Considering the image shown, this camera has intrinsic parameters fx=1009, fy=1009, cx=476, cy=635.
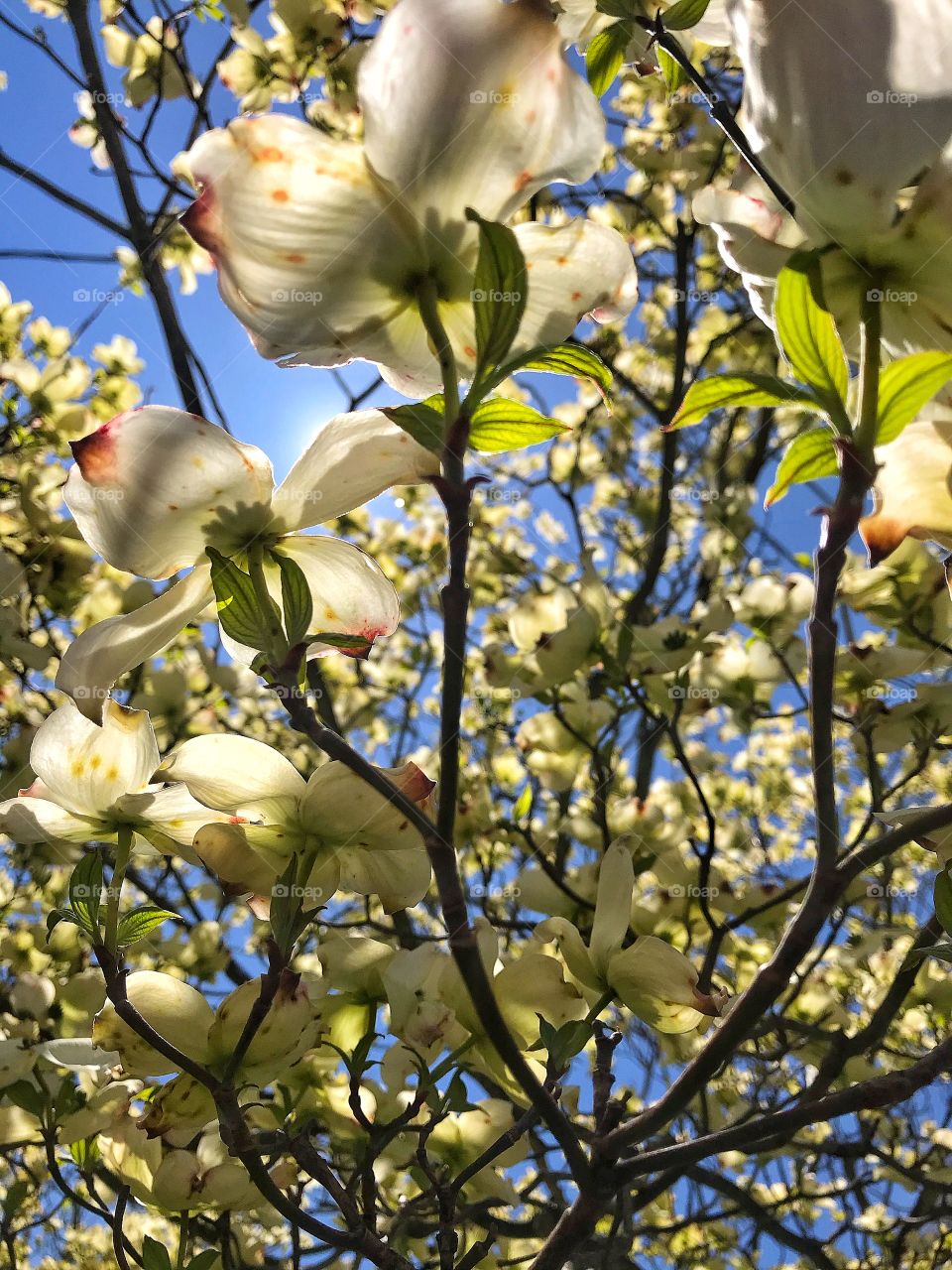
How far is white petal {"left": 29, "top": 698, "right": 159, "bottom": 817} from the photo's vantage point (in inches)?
20.3

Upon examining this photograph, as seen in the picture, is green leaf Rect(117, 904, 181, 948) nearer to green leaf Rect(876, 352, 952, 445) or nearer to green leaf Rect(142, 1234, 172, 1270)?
green leaf Rect(142, 1234, 172, 1270)

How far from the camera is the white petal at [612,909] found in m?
0.55

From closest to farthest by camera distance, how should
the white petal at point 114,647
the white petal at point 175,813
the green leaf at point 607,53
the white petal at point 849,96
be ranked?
the white petal at point 849,96
the white petal at point 114,647
the white petal at point 175,813
the green leaf at point 607,53

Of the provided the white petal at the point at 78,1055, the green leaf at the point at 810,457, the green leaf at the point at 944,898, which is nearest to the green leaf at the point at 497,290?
the green leaf at the point at 810,457

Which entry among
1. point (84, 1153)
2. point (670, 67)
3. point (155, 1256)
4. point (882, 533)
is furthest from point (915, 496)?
point (84, 1153)

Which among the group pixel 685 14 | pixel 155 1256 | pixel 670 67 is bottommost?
pixel 155 1256

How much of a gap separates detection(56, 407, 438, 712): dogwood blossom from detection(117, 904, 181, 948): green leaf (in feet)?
0.55

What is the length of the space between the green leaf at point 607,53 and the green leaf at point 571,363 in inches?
13.5

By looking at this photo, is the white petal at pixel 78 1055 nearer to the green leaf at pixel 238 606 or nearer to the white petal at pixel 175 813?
the white petal at pixel 175 813

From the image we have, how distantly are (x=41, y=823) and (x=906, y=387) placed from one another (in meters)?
0.45

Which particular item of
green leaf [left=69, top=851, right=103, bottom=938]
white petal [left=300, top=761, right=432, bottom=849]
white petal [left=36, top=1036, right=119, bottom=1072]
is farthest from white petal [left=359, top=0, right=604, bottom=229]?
white petal [left=36, top=1036, right=119, bottom=1072]

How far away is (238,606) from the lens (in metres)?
0.40

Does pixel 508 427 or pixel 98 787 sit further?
pixel 98 787

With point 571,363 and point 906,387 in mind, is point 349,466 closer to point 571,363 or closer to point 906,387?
point 571,363
